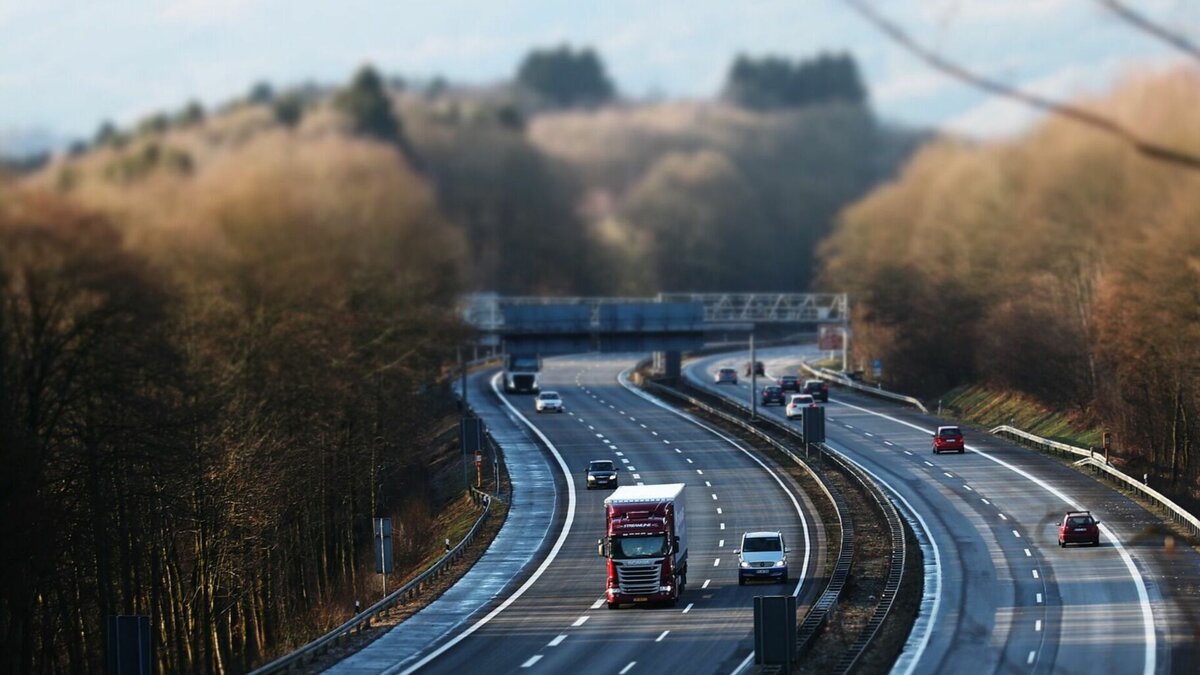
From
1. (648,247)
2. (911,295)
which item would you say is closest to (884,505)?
(911,295)

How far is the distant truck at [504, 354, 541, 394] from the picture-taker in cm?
12362

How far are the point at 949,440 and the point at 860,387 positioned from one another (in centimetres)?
3563

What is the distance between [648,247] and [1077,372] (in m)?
33.7

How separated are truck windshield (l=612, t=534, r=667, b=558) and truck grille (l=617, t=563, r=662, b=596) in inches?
16.3

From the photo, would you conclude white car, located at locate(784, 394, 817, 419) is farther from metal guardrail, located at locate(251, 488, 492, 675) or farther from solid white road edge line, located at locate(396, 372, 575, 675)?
metal guardrail, located at locate(251, 488, 492, 675)

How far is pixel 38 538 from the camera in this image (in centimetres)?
3366

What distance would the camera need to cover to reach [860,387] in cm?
11806

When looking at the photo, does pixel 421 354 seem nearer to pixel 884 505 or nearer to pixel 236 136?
pixel 884 505

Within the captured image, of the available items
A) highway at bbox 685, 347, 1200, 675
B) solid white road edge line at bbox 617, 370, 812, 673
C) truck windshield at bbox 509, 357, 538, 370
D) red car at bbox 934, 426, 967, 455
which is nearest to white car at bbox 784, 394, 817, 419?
solid white road edge line at bbox 617, 370, 812, 673

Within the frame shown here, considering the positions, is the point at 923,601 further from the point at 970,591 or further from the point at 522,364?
the point at 522,364

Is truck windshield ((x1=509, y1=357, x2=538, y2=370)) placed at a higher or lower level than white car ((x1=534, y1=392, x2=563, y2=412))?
higher

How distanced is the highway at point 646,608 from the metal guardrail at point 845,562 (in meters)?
1.27

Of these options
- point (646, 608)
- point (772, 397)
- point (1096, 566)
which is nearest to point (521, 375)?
point (772, 397)

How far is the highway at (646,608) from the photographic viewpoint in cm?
3766
